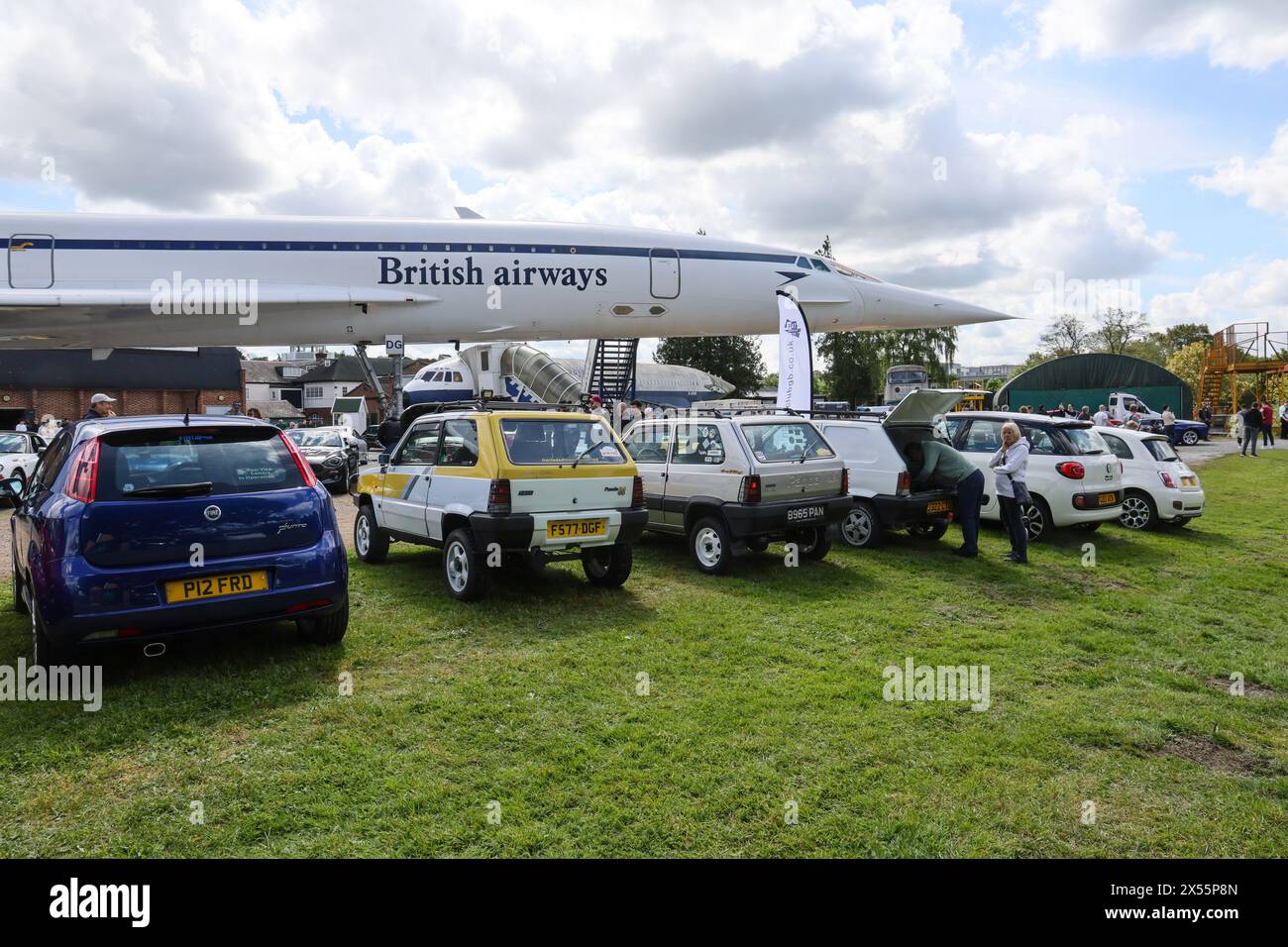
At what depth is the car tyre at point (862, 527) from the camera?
10109 millimetres

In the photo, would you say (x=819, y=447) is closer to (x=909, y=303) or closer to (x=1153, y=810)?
(x=1153, y=810)

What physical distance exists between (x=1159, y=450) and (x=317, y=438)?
16143mm

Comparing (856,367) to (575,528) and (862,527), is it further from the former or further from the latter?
(575,528)

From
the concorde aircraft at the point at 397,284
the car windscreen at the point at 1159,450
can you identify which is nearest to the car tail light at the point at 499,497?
the concorde aircraft at the point at 397,284

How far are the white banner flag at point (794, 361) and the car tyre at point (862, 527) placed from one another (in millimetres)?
3347

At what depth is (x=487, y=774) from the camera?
384 centimetres

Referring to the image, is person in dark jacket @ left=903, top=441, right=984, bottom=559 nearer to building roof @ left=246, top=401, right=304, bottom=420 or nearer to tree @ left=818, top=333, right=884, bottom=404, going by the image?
tree @ left=818, top=333, right=884, bottom=404

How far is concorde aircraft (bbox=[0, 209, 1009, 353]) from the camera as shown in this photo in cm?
1426

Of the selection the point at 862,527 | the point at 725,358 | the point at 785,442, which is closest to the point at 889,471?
the point at 862,527

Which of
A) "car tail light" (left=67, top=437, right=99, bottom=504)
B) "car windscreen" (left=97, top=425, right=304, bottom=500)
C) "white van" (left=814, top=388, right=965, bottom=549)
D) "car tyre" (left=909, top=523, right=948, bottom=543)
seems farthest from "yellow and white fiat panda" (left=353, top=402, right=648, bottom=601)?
"car tyre" (left=909, top=523, right=948, bottom=543)

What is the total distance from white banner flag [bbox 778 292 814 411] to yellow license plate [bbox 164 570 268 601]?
30.9ft

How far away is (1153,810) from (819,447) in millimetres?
5871

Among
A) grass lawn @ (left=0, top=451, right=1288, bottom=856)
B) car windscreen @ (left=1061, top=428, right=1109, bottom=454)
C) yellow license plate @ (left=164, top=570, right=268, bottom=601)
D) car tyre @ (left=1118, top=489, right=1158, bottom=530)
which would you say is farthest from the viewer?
car tyre @ (left=1118, top=489, right=1158, bottom=530)
